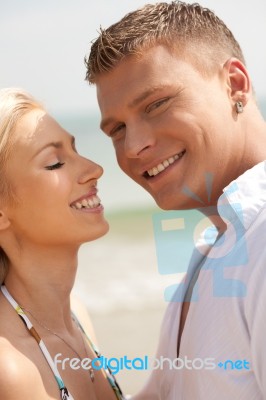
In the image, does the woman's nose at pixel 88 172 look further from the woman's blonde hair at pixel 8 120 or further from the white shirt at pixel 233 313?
the white shirt at pixel 233 313

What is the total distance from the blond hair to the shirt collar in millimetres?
682

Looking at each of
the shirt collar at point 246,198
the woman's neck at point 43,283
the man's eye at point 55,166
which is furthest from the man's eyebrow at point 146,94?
the woman's neck at point 43,283

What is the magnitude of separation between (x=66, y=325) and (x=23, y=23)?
23.1m

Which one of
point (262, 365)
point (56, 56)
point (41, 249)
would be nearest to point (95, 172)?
point (41, 249)

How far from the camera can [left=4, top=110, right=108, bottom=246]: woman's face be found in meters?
2.85

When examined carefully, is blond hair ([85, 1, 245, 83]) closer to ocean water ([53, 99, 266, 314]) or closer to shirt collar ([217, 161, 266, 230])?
shirt collar ([217, 161, 266, 230])

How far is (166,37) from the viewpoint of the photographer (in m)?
2.96

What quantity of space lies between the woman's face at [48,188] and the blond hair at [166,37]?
15.5 inches

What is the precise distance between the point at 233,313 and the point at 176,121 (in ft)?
3.19

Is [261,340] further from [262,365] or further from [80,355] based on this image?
[80,355]

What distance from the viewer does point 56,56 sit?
2403 centimetres

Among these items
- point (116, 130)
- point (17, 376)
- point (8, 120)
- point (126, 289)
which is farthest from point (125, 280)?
point (17, 376)

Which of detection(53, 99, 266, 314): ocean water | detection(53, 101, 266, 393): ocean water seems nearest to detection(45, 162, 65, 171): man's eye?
detection(53, 101, 266, 393): ocean water

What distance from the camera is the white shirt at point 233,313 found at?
88.2 inches
